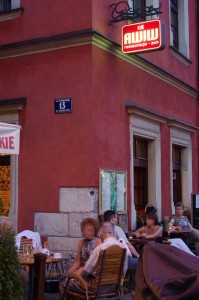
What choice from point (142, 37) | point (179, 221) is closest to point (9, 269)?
point (142, 37)

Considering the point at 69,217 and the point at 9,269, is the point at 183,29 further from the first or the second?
the point at 9,269

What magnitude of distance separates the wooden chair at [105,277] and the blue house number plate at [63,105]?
3.78 meters

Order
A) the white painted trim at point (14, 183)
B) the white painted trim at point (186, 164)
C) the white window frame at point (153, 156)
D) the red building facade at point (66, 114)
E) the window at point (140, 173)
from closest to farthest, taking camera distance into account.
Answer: the red building facade at point (66, 114)
the white painted trim at point (14, 183)
the white window frame at point (153, 156)
the window at point (140, 173)
the white painted trim at point (186, 164)

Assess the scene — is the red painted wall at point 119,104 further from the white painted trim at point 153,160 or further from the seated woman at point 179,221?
the seated woman at point 179,221

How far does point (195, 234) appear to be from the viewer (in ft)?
37.9

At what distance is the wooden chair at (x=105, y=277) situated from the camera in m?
6.90

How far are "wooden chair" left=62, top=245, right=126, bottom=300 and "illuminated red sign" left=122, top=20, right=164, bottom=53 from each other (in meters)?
4.77

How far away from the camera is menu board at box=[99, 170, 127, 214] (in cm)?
1008

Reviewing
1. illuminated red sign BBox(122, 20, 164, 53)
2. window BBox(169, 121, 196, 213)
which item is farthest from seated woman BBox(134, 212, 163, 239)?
window BBox(169, 121, 196, 213)

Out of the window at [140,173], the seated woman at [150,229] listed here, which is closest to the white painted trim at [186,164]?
the window at [140,173]

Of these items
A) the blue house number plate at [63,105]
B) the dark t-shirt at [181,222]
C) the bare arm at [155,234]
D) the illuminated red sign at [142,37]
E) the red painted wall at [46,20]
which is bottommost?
the bare arm at [155,234]

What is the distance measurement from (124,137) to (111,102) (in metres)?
0.83

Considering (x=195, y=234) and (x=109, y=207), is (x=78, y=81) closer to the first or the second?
(x=109, y=207)

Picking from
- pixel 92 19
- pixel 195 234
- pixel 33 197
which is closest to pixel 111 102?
pixel 92 19
